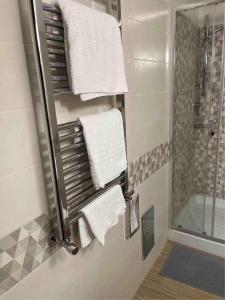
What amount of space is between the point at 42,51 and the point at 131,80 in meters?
0.71

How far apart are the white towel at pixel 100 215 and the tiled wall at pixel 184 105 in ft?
3.69

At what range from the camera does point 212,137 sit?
2430 millimetres

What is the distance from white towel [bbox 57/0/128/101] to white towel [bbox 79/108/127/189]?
0.37ft

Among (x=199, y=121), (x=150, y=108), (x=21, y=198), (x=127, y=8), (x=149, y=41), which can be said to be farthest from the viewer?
(x=199, y=121)

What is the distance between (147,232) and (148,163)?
572 millimetres

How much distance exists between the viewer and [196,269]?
6.44 feet

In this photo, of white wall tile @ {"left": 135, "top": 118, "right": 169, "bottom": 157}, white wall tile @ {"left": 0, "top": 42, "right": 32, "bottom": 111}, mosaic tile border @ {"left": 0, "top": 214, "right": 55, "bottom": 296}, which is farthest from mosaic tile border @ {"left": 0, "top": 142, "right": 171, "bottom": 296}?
white wall tile @ {"left": 135, "top": 118, "right": 169, "bottom": 157}

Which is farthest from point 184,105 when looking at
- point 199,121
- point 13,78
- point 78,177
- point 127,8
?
point 13,78

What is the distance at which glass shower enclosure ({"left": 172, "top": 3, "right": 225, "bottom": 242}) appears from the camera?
2.06m

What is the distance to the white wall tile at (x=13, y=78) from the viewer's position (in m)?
0.73

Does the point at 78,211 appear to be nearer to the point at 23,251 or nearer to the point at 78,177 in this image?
the point at 78,177

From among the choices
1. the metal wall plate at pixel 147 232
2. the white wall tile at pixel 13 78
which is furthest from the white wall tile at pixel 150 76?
the metal wall plate at pixel 147 232

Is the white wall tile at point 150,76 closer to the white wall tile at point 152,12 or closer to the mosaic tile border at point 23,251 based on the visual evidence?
the white wall tile at point 152,12

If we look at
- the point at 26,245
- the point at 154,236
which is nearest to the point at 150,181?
the point at 154,236
